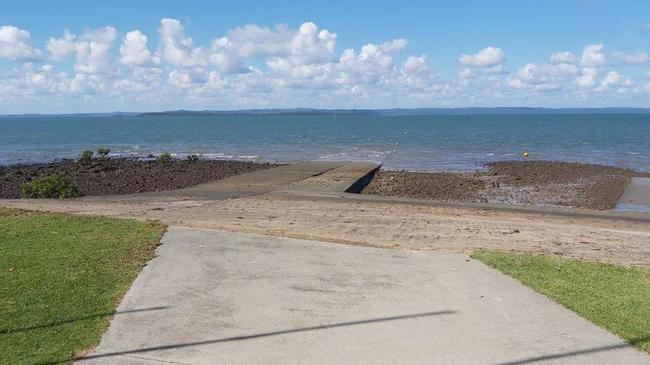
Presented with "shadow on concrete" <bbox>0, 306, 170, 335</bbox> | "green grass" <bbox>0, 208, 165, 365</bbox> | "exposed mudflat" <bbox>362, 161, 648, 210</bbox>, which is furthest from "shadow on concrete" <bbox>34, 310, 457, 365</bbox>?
"exposed mudflat" <bbox>362, 161, 648, 210</bbox>

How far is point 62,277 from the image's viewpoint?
8016mm

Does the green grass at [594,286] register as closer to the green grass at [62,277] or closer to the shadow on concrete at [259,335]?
the shadow on concrete at [259,335]

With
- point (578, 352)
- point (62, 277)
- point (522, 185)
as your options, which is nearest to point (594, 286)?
point (578, 352)

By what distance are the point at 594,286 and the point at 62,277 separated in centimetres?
642

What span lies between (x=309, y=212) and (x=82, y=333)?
1018cm

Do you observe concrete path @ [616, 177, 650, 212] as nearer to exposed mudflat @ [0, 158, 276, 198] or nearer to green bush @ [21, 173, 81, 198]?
exposed mudflat @ [0, 158, 276, 198]

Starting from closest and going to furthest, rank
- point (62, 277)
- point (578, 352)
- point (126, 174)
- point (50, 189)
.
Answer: point (578, 352)
point (62, 277)
point (50, 189)
point (126, 174)

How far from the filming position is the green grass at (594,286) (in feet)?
22.0

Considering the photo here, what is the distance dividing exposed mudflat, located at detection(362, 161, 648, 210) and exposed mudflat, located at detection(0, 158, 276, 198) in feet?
24.9

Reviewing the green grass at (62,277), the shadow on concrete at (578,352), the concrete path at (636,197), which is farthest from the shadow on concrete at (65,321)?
the concrete path at (636,197)

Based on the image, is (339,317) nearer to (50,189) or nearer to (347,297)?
(347,297)

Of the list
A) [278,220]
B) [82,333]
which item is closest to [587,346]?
[82,333]

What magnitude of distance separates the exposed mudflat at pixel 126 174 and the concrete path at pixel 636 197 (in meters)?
16.0

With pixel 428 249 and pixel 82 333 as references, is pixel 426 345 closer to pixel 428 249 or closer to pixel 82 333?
pixel 82 333
